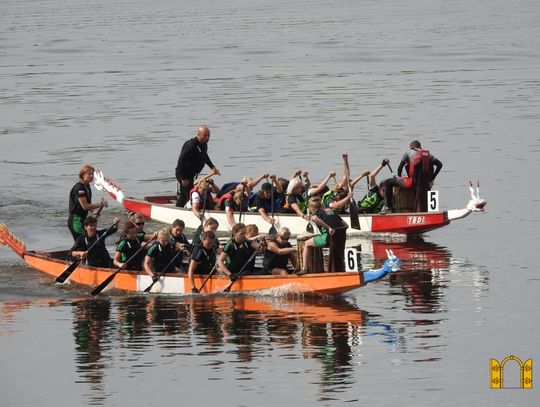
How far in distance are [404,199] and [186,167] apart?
5345 millimetres

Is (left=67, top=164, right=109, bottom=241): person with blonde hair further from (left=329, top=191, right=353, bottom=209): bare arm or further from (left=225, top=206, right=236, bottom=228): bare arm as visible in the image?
(left=329, top=191, right=353, bottom=209): bare arm

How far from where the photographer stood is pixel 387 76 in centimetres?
7356

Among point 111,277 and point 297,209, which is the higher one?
point 297,209

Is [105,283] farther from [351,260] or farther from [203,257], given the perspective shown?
[351,260]

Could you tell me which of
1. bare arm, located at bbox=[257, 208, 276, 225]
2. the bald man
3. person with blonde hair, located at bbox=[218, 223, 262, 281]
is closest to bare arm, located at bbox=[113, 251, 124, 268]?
person with blonde hair, located at bbox=[218, 223, 262, 281]

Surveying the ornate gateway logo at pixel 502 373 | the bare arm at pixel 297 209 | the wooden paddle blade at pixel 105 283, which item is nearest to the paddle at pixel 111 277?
the wooden paddle blade at pixel 105 283

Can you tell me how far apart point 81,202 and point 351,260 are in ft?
19.7

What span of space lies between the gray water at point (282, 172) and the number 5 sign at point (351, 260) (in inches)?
34.8

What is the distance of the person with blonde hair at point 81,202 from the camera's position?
28328 mm

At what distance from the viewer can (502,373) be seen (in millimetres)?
22422

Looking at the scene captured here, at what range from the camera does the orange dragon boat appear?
25883 mm

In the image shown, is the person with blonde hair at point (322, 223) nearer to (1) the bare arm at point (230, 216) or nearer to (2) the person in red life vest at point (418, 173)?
A: (1) the bare arm at point (230, 216)

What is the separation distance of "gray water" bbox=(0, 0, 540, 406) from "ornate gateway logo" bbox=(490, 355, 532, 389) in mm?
168

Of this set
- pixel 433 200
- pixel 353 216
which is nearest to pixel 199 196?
pixel 353 216
